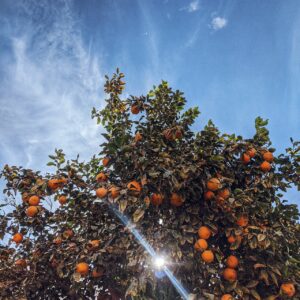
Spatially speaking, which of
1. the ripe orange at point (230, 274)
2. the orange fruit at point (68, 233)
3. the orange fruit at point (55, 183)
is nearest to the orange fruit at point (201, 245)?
the ripe orange at point (230, 274)

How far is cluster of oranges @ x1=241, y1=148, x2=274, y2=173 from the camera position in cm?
506

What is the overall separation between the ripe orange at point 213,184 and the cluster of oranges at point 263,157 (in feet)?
2.84

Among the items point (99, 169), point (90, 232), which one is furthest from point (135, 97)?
point (90, 232)

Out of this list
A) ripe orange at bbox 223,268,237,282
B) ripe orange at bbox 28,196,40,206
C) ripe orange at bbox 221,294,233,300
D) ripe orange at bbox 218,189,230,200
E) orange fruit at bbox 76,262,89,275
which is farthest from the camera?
ripe orange at bbox 28,196,40,206

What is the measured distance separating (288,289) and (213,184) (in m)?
1.57

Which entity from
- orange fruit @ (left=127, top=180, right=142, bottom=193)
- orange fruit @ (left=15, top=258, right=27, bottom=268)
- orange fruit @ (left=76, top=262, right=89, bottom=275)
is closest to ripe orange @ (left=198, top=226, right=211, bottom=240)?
orange fruit @ (left=127, top=180, right=142, bottom=193)

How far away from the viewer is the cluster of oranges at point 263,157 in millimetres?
5062

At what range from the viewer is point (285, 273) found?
4016 mm

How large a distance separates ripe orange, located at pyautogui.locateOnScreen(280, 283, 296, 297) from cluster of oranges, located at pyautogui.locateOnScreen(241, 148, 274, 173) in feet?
5.56

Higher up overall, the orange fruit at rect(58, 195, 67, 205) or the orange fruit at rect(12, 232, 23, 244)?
the orange fruit at rect(12, 232, 23, 244)

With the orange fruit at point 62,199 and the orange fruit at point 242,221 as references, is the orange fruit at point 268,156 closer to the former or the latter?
the orange fruit at point 242,221

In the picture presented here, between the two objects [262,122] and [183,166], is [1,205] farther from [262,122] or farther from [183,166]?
[262,122]

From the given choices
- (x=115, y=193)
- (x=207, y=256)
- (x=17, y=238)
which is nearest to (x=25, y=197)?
(x=17, y=238)

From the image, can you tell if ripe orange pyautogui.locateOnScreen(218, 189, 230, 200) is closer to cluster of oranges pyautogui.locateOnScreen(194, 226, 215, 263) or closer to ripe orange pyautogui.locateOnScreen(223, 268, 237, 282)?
cluster of oranges pyautogui.locateOnScreen(194, 226, 215, 263)
